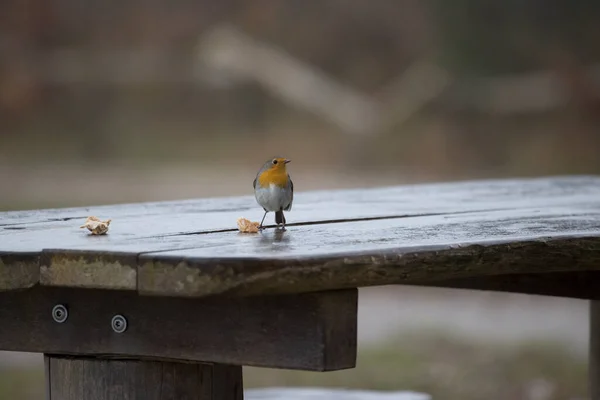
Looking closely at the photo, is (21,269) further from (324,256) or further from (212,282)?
(324,256)

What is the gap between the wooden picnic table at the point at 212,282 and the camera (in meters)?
1.85

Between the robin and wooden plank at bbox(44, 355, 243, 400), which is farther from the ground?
the robin

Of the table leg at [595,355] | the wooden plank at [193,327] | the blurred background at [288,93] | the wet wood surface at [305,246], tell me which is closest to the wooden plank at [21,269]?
the wet wood surface at [305,246]


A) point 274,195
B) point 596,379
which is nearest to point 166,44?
point 596,379

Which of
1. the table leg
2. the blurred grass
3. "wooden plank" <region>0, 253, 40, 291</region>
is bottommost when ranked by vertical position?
the blurred grass

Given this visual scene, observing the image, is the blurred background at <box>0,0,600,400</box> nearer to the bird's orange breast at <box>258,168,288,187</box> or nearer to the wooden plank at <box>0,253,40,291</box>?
the bird's orange breast at <box>258,168,288,187</box>

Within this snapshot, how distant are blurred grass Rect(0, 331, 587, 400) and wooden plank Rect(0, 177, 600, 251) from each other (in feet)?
4.98

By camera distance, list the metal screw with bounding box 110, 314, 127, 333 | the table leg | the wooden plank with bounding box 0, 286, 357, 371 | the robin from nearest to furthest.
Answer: the wooden plank with bounding box 0, 286, 357, 371 → the metal screw with bounding box 110, 314, 127, 333 → the robin → the table leg

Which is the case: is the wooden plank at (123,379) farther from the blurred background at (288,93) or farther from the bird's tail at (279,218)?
the blurred background at (288,93)

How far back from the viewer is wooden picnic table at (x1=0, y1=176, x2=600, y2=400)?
1851mm

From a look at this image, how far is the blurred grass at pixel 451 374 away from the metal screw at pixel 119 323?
297 cm

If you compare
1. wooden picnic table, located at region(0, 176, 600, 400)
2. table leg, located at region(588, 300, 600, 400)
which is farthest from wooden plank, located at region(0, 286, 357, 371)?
table leg, located at region(588, 300, 600, 400)

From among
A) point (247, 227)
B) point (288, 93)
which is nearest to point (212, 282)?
point (247, 227)

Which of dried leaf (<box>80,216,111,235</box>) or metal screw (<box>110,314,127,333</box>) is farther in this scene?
dried leaf (<box>80,216,111,235</box>)
